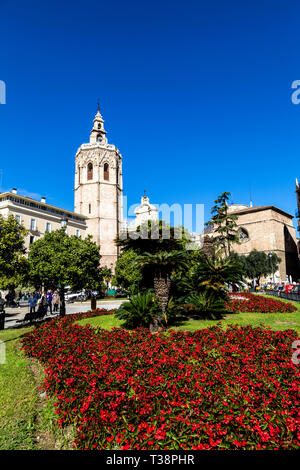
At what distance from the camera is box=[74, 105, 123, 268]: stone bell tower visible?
57875mm

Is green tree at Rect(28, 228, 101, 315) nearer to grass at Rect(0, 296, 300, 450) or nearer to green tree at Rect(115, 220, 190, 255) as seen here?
green tree at Rect(115, 220, 190, 255)

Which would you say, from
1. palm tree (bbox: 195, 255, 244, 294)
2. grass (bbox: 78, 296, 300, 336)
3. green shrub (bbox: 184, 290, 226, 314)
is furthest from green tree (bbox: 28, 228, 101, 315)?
palm tree (bbox: 195, 255, 244, 294)

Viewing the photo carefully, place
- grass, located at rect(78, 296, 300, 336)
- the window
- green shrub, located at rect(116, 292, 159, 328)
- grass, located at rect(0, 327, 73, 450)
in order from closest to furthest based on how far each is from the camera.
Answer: grass, located at rect(0, 327, 73, 450) < green shrub, located at rect(116, 292, 159, 328) < grass, located at rect(78, 296, 300, 336) < the window

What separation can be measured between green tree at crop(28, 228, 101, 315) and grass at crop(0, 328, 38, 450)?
18.2 feet

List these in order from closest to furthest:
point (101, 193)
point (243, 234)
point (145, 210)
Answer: point (101, 193) < point (243, 234) < point (145, 210)

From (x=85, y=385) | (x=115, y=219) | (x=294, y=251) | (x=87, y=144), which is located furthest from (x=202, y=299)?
(x=294, y=251)

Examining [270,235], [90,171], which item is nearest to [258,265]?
[270,235]

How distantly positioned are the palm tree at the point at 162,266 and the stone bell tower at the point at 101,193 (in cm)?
4792

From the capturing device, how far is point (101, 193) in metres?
59.3

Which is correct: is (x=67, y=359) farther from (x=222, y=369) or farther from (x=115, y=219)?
(x=115, y=219)

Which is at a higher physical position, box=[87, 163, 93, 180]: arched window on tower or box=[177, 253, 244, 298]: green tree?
box=[87, 163, 93, 180]: arched window on tower

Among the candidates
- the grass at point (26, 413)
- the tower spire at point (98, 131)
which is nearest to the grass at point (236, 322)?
the grass at point (26, 413)

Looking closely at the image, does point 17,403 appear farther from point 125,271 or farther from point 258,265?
point 258,265

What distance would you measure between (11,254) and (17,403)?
676 cm
